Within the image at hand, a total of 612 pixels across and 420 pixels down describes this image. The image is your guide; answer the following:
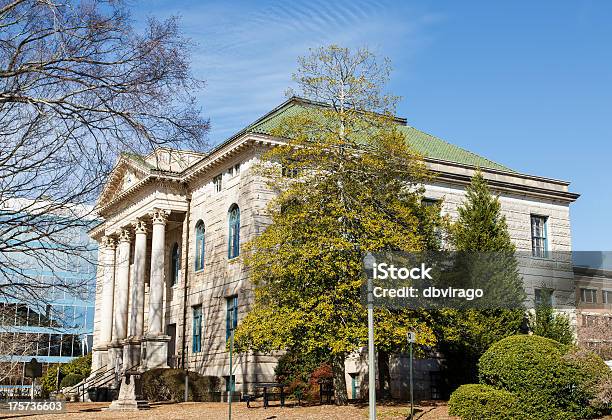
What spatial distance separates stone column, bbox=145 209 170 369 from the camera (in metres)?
39.2

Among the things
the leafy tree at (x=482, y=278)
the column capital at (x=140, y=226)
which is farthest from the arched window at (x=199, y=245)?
the leafy tree at (x=482, y=278)

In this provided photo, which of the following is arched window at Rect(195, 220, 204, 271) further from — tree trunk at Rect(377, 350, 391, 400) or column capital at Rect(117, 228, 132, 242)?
tree trunk at Rect(377, 350, 391, 400)

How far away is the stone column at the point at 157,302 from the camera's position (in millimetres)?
39188

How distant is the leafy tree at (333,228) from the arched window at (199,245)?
41.9 feet

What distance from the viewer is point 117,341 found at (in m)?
44.0

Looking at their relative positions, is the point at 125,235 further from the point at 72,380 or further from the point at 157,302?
the point at 72,380

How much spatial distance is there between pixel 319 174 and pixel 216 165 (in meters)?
13.2

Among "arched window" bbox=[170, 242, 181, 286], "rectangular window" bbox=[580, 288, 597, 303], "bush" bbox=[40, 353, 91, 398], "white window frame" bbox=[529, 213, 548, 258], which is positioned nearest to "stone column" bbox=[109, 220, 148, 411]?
"arched window" bbox=[170, 242, 181, 286]

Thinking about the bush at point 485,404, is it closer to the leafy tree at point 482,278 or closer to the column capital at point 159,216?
the leafy tree at point 482,278

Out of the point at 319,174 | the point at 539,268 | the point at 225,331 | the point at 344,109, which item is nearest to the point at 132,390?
the point at 225,331

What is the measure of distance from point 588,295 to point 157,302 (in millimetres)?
23427

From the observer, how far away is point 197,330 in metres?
39.9

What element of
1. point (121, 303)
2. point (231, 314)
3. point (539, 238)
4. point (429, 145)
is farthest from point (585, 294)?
point (121, 303)

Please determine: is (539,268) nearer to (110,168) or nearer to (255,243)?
(255,243)
